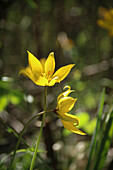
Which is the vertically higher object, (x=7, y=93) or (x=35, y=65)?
(x=35, y=65)

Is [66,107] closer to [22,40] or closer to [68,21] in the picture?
[68,21]

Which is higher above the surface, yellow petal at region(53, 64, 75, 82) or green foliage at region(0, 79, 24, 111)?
yellow petal at region(53, 64, 75, 82)

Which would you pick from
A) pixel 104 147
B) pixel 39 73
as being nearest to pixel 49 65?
pixel 39 73

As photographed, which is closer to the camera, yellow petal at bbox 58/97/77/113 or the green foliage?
yellow petal at bbox 58/97/77/113

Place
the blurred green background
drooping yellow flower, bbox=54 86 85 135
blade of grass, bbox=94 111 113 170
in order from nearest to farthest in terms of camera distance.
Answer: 1. drooping yellow flower, bbox=54 86 85 135
2. blade of grass, bbox=94 111 113 170
3. the blurred green background

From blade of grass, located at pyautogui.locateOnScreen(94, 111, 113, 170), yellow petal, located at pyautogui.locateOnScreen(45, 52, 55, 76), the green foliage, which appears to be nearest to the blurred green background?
the green foliage

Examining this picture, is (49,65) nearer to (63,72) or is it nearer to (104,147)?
(63,72)

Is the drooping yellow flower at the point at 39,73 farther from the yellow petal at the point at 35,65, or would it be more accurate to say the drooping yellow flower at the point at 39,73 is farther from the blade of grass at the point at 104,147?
the blade of grass at the point at 104,147

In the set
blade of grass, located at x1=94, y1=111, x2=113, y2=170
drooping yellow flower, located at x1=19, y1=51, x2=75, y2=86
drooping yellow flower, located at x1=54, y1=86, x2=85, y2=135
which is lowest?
blade of grass, located at x1=94, y1=111, x2=113, y2=170

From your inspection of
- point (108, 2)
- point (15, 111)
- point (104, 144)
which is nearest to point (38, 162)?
point (104, 144)

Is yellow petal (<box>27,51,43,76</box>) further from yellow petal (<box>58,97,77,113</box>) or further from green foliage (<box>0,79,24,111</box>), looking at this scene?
green foliage (<box>0,79,24,111</box>)
